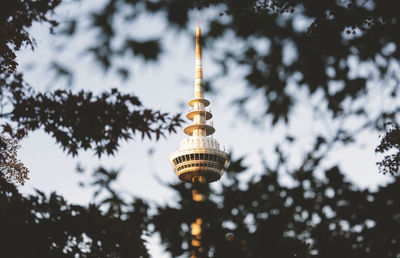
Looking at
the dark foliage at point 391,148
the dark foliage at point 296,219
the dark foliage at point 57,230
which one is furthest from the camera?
the dark foliage at point 391,148

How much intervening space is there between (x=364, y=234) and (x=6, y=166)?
955 inches

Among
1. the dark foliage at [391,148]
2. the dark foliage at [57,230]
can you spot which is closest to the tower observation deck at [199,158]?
the dark foliage at [391,148]

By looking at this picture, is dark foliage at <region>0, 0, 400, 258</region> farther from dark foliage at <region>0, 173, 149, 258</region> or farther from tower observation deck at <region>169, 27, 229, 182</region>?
tower observation deck at <region>169, 27, 229, 182</region>

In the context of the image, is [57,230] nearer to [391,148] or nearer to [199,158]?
[391,148]

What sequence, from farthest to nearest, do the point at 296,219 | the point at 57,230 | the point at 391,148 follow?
the point at 391,148
the point at 57,230
the point at 296,219

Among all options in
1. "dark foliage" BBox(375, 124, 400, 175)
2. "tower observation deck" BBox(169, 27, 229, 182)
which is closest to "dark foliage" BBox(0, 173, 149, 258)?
"dark foliage" BBox(375, 124, 400, 175)

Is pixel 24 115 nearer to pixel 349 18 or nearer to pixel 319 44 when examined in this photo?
pixel 319 44

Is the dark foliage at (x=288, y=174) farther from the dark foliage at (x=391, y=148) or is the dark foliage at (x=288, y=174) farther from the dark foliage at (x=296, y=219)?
the dark foliage at (x=391, y=148)

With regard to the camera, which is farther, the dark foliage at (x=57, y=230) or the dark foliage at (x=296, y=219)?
the dark foliage at (x=57, y=230)

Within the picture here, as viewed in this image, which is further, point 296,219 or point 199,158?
point 199,158

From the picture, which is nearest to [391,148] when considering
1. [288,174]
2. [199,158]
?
[288,174]

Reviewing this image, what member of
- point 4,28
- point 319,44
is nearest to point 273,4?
point 319,44

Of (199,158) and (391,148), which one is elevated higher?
(199,158)

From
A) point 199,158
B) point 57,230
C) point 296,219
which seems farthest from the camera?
point 199,158
